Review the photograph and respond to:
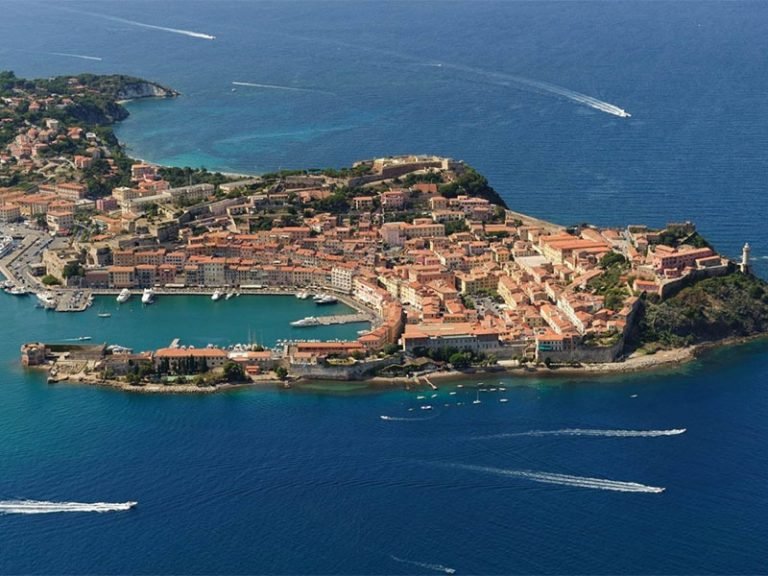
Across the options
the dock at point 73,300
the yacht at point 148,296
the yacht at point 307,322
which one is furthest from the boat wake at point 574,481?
the dock at point 73,300

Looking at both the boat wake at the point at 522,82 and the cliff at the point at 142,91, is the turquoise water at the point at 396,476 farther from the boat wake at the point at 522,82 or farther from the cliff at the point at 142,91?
the cliff at the point at 142,91

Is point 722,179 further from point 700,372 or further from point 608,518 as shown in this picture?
point 608,518

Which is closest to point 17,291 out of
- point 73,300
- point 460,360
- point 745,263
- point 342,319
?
point 73,300

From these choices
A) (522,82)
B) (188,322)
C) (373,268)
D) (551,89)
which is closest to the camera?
(188,322)

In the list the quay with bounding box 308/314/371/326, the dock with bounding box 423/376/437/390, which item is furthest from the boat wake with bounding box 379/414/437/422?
the quay with bounding box 308/314/371/326

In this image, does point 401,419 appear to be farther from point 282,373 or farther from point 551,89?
point 551,89

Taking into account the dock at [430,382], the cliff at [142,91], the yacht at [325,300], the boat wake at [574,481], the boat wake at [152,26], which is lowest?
the boat wake at [574,481]

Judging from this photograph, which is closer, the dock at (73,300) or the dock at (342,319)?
the dock at (342,319)
